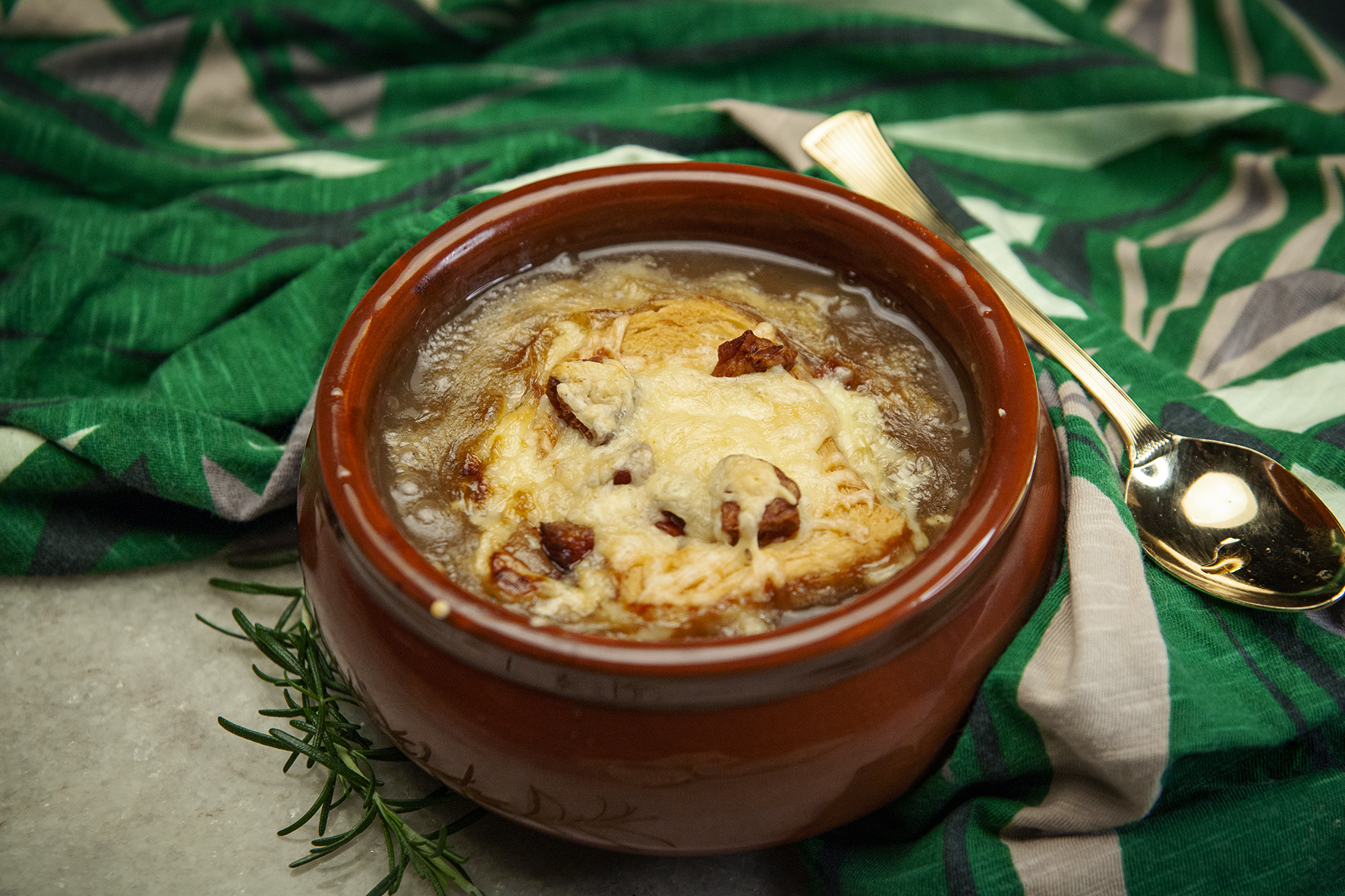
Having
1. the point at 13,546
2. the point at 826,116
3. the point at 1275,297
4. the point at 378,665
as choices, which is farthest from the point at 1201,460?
the point at 13,546

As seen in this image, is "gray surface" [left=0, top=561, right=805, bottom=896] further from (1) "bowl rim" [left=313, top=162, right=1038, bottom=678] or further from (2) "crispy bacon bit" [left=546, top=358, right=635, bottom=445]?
(2) "crispy bacon bit" [left=546, top=358, right=635, bottom=445]

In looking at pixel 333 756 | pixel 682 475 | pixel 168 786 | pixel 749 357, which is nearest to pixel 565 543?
pixel 682 475

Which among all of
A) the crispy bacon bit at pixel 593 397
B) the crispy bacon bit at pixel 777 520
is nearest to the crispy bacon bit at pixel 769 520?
the crispy bacon bit at pixel 777 520

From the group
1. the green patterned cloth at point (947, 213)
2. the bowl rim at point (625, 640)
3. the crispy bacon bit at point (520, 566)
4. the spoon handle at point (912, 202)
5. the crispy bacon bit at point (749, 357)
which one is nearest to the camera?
the bowl rim at point (625, 640)

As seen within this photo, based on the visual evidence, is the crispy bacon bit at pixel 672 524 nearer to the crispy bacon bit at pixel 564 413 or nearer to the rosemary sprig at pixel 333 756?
the crispy bacon bit at pixel 564 413

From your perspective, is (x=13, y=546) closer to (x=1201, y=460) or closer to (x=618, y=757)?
(x=618, y=757)

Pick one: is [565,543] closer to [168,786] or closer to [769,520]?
[769,520]
